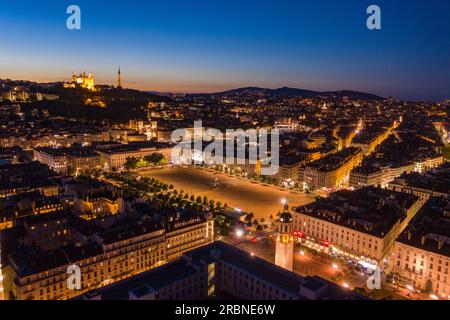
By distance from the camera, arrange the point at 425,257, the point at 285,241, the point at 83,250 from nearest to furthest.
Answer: the point at 83,250 < the point at 285,241 < the point at 425,257

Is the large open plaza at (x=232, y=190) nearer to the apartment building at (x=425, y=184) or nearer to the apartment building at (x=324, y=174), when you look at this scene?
the apartment building at (x=324, y=174)

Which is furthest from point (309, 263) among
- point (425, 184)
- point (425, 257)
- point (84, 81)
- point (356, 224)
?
point (84, 81)

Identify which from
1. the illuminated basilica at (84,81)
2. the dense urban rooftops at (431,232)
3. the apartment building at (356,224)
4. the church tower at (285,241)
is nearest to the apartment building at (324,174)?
the apartment building at (356,224)

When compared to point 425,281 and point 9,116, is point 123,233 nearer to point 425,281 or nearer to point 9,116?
point 425,281

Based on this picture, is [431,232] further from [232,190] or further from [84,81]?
[84,81]

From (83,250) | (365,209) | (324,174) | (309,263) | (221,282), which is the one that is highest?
(324,174)

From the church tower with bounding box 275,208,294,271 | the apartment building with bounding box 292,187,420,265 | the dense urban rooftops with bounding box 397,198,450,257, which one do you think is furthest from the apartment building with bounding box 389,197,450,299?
the church tower with bounding box 275,208,294,271
